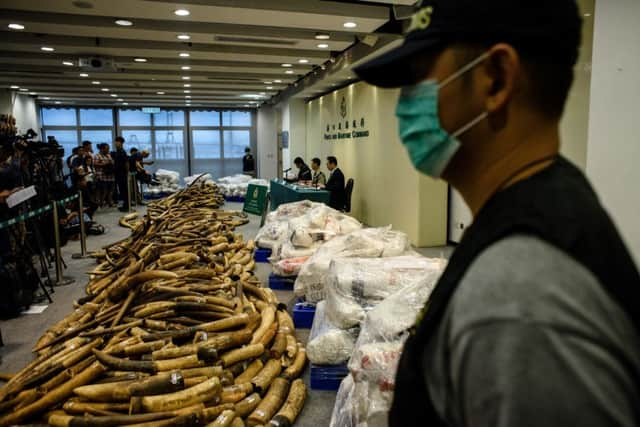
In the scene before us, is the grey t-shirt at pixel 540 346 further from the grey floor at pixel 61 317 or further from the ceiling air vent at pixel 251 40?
the ceiling air vent at pixel 251 40

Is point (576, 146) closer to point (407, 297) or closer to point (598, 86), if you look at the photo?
point (598, 86)

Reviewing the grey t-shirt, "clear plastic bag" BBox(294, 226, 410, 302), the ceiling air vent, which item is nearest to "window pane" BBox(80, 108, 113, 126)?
the ceiling air vent

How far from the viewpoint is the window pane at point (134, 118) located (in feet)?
60.8

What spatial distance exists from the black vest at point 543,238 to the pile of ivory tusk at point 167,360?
6.69 ft

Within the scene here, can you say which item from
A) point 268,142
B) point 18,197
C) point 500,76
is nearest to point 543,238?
point 500,76

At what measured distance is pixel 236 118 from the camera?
64.8 ft

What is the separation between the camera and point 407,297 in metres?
2.51

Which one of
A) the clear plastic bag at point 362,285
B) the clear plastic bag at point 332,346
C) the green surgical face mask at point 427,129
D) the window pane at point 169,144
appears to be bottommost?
the clear plastic bag at point 332,346

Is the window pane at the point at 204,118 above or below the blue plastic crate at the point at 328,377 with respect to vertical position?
above

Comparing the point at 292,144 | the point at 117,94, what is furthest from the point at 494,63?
the point at 117,94

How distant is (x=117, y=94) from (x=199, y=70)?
221 inches

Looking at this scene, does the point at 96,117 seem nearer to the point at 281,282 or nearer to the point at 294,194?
the point at 294,194

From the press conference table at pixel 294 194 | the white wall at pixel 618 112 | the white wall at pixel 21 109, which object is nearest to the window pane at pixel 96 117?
the white wall at pixel 21 109

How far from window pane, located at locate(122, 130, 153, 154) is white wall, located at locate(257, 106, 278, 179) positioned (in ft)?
14.1
